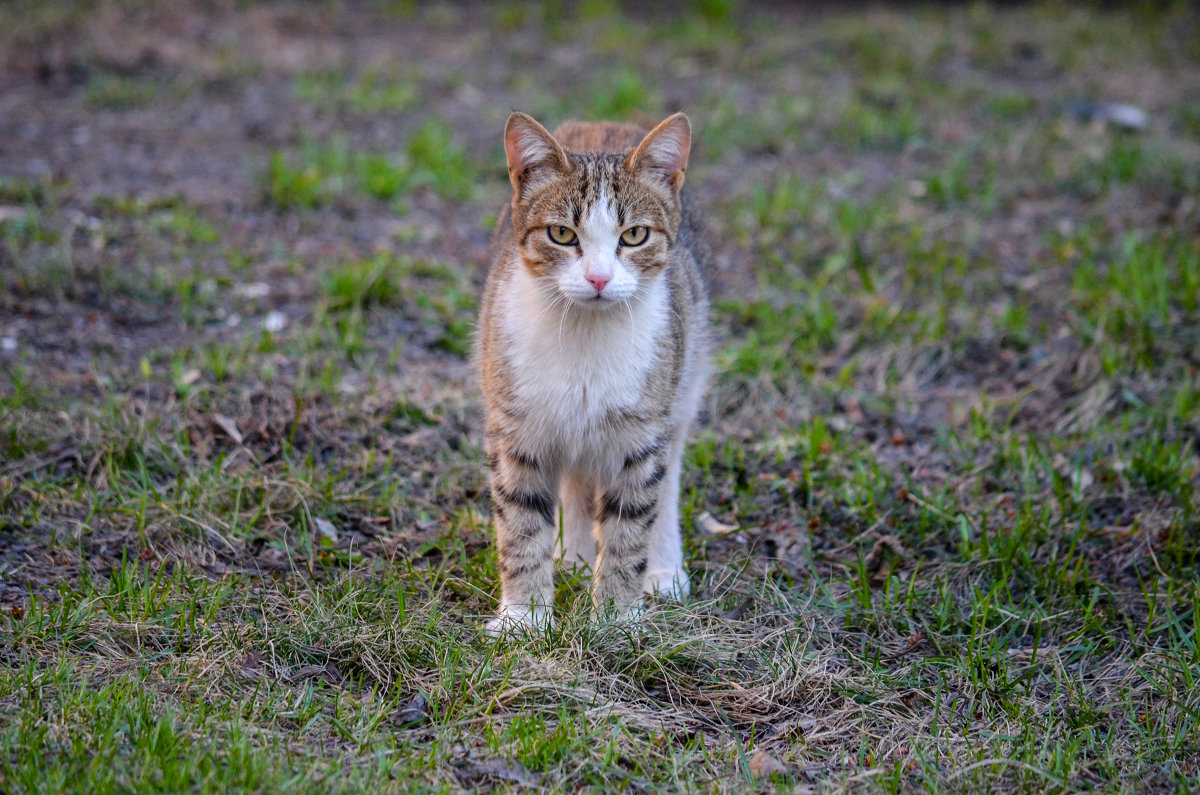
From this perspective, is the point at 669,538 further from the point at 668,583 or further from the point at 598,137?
the point at 598,137

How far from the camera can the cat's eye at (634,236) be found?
3.57 m

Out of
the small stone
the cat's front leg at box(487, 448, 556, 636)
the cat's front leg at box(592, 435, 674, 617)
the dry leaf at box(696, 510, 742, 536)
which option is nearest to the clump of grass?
the small stone

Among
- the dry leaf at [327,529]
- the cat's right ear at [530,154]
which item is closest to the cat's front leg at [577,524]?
the dry leaf at [327,529]

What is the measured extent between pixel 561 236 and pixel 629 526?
40.8 inches

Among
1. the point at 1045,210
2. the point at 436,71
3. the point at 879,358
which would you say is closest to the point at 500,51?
the point at 436,71

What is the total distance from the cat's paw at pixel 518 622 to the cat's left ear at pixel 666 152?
1.54 meters

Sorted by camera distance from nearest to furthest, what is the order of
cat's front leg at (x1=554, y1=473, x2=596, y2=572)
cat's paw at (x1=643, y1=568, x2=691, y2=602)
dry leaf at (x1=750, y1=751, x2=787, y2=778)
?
1. dry leaf at (x1=750, y1=751, x2=787, y2=778)
2. cat's paw at (x1=643, y1=568, x2=691, y2=602)
3. cat's front leg at (x1=554, y1=473, x2=596, y2=572)

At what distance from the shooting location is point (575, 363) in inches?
142

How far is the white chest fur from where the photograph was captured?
Answer: 362 cm

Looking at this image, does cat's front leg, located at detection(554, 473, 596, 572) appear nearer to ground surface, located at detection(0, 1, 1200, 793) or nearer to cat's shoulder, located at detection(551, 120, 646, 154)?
ground surface, located at detection(0, 1, 1200, 793)

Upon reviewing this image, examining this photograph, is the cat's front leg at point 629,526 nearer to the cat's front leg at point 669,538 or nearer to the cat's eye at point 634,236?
the cat's front leg at point 669,538

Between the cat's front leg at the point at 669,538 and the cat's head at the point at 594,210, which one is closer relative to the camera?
the cat's head at the point at 594,210

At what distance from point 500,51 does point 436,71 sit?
0.90 m

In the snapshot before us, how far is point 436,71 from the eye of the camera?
9648 mm
